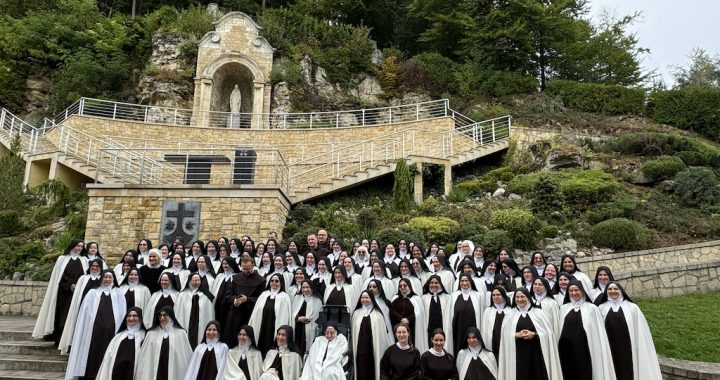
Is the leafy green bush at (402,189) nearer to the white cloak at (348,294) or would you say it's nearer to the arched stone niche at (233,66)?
the white cloak at (348,294)

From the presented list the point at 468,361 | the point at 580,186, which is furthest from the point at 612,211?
the point at 468,361

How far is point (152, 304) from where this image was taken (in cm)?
711

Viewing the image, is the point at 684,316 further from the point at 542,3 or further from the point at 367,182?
the point at 542,3

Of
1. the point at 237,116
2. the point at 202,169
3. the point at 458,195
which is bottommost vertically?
the point at 458,195

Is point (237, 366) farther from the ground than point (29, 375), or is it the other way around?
point (237, 366)

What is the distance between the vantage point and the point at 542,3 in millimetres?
25625

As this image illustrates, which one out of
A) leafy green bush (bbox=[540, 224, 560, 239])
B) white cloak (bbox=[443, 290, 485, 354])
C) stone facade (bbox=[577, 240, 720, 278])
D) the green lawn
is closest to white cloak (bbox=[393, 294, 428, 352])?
white cloak (bbox=[443, 290, 485, 354])

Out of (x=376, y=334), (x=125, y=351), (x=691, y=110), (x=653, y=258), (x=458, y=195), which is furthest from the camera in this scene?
(x=691, y=110)

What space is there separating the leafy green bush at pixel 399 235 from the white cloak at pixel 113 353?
6.84 metres

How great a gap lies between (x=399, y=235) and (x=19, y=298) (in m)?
8.51

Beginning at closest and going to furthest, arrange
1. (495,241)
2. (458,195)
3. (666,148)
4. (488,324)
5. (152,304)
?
(488,324)
(152,304)
(495,241)
(458,195)
(666,148)

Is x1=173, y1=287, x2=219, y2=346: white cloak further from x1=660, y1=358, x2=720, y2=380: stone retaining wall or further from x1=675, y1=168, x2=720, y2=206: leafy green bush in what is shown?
x1=675, y1=168, x2=720, y2=206: leafy green bush

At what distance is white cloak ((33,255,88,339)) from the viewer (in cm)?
793

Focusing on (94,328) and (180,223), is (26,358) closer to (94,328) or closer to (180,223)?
(94,328)
